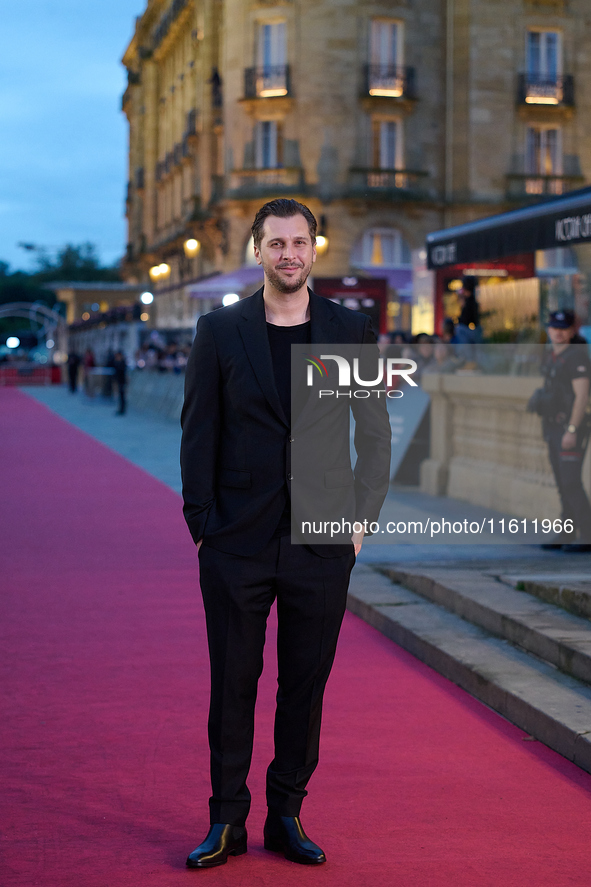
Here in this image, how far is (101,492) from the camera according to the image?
1464cm

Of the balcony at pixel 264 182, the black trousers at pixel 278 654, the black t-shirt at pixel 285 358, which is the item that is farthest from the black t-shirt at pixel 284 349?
the balcony at pixel 264 182

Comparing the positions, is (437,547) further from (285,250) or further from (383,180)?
(383,180)

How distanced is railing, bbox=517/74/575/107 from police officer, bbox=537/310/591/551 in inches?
1283

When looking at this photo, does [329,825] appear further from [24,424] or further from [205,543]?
[24,424]

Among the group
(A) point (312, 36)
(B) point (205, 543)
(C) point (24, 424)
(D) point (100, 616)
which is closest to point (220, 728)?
(B) point (205, 543)

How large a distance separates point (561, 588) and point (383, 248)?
3460 centimetres

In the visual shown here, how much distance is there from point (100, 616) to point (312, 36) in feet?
114

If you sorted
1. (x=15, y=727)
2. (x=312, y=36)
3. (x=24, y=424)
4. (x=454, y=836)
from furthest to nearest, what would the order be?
1. (x=312, y=36)
2. (x=24, y=424)
3. (x=15, y=727)
4. (x=454, y=836)

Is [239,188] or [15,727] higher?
[239,188]

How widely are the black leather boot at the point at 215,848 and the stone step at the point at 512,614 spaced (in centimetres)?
238

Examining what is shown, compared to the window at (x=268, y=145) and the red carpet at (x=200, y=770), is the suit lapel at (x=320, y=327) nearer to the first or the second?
the red carpet at (x=200, y=770)

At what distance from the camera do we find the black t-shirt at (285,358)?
3.72 m

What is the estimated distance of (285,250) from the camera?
3719 millimetres

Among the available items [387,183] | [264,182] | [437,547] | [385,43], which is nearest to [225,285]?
[264,182]
